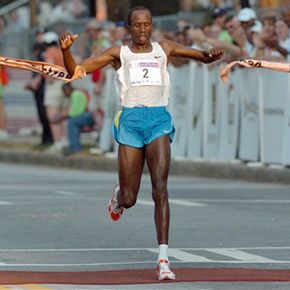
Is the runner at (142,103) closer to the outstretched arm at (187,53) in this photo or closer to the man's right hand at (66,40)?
the outstretched arm at (187,53)

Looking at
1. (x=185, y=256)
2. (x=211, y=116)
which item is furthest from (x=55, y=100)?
(x=185, y=256)

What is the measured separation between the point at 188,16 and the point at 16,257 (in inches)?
679

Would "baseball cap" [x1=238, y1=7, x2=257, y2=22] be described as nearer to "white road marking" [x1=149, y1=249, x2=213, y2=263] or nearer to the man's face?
"white road marking" [x1=149, y1=249, x2=213, y2=263]

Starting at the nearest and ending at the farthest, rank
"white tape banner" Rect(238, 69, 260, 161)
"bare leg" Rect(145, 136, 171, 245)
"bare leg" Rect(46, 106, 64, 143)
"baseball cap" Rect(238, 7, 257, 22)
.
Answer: "bare leg" Rect(145, 136, 171, 245)
"white tape banner" Rect(238, 69, 260, 161)
"baseball cap" Rect(238, 7, 257, 22)
"bare leg" Rect(46, 106, 64, 143)

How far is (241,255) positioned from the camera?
1205 cm

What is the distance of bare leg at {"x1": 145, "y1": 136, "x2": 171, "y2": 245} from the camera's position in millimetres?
10992

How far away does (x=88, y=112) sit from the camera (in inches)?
1048

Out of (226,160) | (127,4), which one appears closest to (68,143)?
(226,160)

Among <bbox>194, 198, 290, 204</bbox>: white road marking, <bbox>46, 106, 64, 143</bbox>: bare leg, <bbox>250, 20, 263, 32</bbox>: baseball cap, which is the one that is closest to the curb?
<bbox>46, 106, 64, 143</bbox>: bare leg

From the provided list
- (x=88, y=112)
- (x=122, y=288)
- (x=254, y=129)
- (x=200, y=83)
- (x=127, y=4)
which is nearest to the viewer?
(x=122, y=288)

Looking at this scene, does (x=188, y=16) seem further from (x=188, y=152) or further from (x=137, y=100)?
(x=137, y=100)

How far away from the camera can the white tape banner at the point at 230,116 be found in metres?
22.6

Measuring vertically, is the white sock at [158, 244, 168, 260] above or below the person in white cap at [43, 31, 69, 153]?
below

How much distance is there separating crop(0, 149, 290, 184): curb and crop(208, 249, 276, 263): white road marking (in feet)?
27.0
